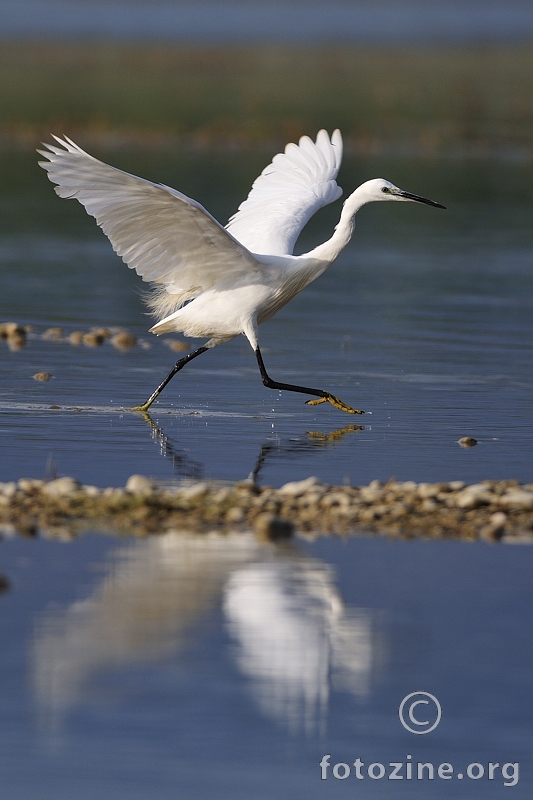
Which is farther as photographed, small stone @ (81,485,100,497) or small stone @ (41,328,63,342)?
small stone @ (41,328,63,342)

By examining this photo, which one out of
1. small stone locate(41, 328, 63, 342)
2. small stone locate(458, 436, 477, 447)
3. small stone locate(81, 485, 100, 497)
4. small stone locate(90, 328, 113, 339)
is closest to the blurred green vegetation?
small stone locate(90, 328, 113, 339)

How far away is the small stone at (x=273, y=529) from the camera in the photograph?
29.7ft

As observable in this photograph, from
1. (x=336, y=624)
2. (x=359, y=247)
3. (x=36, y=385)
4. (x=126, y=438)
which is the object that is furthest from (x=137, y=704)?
(x=359, y=247)

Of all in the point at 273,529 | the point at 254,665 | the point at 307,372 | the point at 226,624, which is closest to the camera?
the point at 254,665

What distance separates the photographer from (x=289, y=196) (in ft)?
47.7

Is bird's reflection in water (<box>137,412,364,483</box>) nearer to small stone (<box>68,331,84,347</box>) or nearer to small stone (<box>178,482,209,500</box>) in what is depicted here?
small stone (<box>178,482,209,500</box>)

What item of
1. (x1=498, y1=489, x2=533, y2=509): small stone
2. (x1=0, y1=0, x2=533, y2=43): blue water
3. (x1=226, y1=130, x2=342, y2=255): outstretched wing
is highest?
(x1=226, y1=130, x2=342, y2=255): outstretched wing

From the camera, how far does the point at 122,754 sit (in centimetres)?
645

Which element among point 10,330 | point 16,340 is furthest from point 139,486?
point 10,330

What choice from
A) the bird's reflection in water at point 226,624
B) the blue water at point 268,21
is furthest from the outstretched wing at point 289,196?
the blue water at point 268,21

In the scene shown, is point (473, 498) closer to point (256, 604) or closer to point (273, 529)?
point (273, 529)

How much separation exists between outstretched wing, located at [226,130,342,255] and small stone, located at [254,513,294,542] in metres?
4.74

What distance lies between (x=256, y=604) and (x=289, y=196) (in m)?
7.10

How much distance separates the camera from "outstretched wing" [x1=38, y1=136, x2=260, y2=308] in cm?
1099
